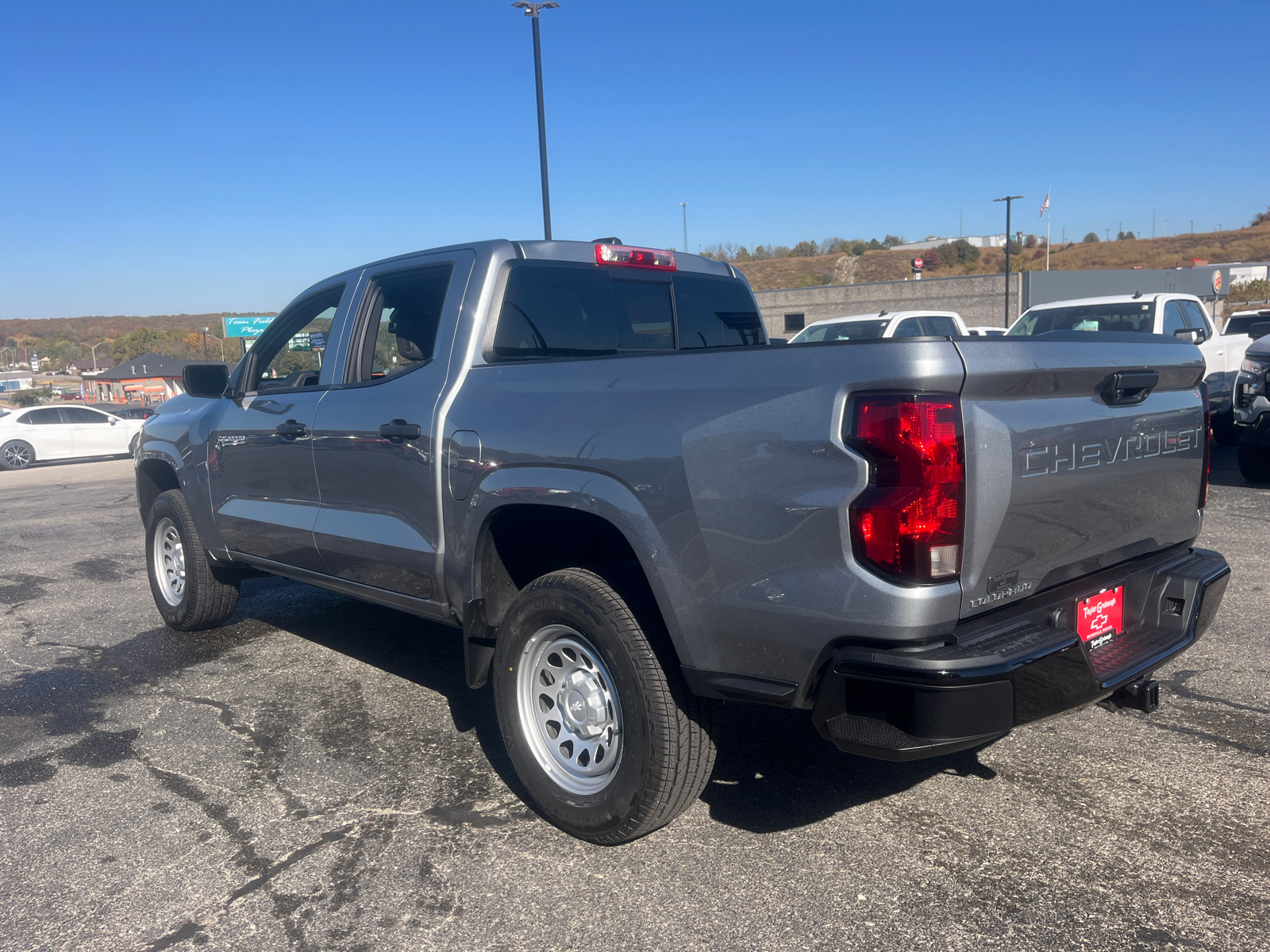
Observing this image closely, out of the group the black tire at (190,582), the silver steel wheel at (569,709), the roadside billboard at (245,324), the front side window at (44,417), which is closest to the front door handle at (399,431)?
the silver steel wheel at (569,709)

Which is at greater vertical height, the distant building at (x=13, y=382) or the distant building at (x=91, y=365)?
the distant building at (x=91, y=365)

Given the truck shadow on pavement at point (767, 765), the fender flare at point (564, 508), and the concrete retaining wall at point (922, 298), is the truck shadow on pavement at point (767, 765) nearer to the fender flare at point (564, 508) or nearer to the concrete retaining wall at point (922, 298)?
the fender flare at point (564, 508)

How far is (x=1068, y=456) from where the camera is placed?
2.60 metres

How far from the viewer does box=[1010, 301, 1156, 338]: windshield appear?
37.8 ft

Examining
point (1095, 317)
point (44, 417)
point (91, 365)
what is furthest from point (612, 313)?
point (91, 365)

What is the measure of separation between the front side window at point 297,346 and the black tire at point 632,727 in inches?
79.6

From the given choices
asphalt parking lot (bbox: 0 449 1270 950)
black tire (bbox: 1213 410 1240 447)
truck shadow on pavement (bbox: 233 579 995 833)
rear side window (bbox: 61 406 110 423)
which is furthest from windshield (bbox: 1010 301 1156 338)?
rear side window (bbox: 61 406 110 423)

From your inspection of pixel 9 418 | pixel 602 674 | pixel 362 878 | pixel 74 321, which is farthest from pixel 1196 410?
pixel 74 321

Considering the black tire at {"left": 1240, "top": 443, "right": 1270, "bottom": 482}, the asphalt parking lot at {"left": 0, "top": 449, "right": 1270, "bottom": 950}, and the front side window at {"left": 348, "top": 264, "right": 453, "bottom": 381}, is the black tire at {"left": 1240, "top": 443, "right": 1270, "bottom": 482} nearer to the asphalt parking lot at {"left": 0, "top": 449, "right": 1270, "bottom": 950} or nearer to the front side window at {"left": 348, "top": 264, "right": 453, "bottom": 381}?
the asphalt parking lot at {"left": 0, "top": 449, "right": 1270, "bottom": 950}

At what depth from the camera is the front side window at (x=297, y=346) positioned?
4.47 metres

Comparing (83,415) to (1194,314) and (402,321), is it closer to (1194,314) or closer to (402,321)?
(402,321)

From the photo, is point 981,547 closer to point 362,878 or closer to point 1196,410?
point 1196,410

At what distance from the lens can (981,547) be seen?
2.39 meters

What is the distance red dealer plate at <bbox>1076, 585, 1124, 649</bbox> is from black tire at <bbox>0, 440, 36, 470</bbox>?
25.1m
